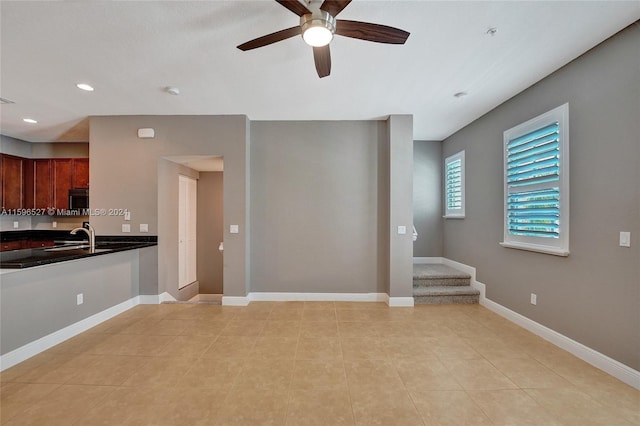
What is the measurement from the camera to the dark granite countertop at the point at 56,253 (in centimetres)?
243

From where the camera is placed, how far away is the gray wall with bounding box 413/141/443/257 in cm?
536

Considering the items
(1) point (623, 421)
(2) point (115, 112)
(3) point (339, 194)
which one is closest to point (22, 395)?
(2) point (115, 112)

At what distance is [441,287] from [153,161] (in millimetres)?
4930

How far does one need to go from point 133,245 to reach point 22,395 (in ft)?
6.81

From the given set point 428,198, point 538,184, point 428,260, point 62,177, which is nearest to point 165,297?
point 62,177

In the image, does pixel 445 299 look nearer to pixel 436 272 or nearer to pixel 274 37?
pixel 436 272

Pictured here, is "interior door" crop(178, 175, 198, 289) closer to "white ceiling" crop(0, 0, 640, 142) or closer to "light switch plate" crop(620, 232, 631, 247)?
"white ceiling" crop(0, 0, 640, 142)

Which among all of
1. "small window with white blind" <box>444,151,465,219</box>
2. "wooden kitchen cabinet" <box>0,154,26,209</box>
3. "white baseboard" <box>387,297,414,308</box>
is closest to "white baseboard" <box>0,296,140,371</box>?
"wooden kitchen cabinet" <box>0,154,26,209</box>

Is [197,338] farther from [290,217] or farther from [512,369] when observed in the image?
[512,369]

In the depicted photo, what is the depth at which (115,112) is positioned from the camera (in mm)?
3840

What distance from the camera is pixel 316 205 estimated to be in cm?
416

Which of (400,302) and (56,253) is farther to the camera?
(400,302)

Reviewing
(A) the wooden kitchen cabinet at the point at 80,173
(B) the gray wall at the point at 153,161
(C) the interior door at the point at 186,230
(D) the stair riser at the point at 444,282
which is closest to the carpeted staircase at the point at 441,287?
(D) the stair riser at the point at 444,282

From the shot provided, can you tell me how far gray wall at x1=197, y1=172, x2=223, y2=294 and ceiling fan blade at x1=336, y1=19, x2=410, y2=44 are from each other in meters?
4.48
